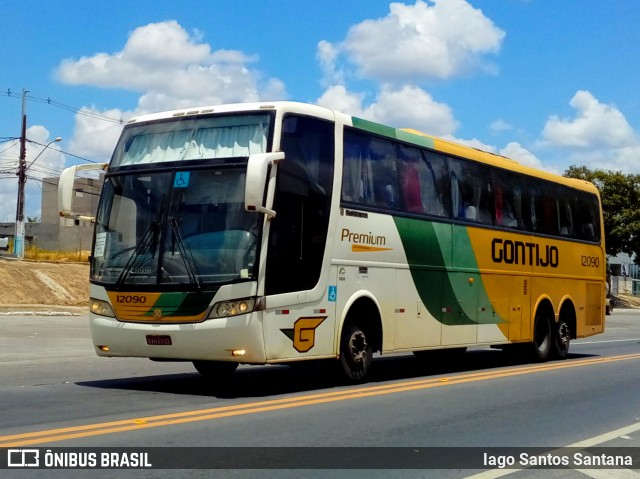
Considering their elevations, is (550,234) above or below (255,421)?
above

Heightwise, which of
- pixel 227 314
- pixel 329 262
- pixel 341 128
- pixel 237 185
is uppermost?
pixel 341 128

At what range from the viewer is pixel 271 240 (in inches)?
Answer: 408

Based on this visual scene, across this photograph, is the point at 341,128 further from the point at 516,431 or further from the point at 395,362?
the point at 395,362

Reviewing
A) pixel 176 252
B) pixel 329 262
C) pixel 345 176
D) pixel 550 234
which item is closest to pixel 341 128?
pixel 345 176

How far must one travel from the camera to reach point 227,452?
712cm

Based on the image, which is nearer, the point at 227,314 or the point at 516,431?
the point at 516,431

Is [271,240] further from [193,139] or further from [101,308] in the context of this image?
[101,308]

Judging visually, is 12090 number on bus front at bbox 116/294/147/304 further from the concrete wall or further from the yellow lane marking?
the concrete wall

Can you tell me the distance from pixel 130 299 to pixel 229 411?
2.21m

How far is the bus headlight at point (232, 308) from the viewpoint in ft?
33.0

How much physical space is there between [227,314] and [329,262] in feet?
5.89

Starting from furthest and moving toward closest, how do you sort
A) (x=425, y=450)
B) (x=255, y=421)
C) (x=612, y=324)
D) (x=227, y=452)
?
(x=612, y=324)
(x=255, y=421)
(x=425, y=450)
(x=227, y=452)

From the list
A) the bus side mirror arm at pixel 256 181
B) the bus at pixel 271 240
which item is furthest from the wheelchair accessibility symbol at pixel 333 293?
the bus side mirror arm at pixel 256 181

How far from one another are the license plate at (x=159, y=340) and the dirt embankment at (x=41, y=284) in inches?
820
